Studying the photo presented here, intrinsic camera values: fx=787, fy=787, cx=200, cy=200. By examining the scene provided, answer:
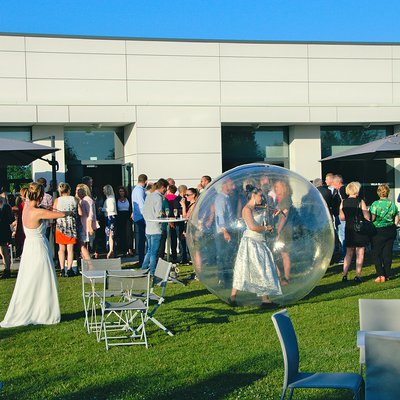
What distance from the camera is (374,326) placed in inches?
280

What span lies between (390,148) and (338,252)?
126 inches

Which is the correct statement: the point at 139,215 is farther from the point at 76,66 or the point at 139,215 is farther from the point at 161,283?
the point at 161,283

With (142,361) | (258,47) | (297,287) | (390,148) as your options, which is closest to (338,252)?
(390,148)

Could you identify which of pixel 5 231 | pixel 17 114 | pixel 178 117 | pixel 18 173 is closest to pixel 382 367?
pixel 5 231

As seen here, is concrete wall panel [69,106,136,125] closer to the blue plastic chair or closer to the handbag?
the handbag

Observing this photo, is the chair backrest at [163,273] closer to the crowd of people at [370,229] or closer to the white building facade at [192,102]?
the crowd of people at [370,229]

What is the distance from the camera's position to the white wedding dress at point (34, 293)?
35.4 feet

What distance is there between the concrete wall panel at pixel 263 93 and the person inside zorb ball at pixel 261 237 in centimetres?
1115

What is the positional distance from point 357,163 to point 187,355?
15209mm

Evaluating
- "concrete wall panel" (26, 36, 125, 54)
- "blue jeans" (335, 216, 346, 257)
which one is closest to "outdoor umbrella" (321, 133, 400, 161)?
"blue jeans" (335, 216, 346, 257)

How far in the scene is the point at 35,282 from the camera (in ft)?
35.5

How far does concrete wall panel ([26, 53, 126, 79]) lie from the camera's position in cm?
2012

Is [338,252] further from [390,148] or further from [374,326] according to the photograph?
[374,326]

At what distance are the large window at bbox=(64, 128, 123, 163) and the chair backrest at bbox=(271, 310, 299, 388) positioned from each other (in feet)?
49.1
